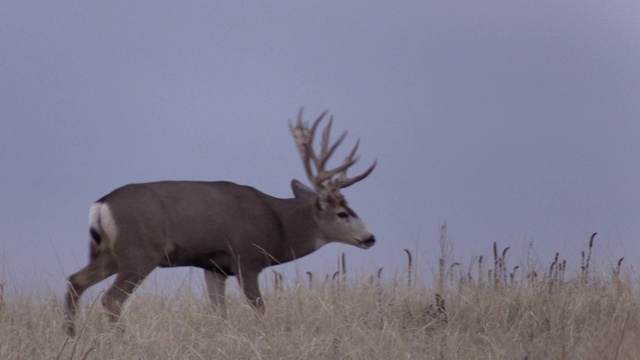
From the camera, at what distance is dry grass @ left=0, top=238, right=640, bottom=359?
650 centimetres

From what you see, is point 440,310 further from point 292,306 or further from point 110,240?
point 110,240

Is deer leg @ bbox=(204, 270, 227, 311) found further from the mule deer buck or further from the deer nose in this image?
the deer nose

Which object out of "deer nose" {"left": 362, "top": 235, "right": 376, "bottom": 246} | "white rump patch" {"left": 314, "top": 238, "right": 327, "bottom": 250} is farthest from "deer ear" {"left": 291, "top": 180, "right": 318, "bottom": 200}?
"deer nose" {"left": 362, "top": 235, "right": 376, "bottom": 246}

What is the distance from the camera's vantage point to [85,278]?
8.34 metres

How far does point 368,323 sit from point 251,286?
5.02ft

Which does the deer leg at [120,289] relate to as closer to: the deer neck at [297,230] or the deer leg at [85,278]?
the deer leg at [85,278]

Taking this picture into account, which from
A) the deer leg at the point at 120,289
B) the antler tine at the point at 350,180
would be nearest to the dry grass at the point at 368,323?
the deer leg at the point at 120,289

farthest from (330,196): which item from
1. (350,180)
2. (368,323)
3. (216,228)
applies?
(368,323)

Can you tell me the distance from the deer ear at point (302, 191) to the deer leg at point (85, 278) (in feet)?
7.15

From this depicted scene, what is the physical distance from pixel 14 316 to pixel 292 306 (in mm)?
2308

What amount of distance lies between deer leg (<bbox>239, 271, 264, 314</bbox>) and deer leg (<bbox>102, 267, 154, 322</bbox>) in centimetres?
88

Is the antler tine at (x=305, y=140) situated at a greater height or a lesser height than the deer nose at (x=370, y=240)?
greater

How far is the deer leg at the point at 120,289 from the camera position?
802cm

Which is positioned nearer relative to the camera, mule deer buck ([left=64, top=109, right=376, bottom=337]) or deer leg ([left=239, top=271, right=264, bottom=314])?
mule deer buck ([left=64, top=109, right=376, bottom=337])
